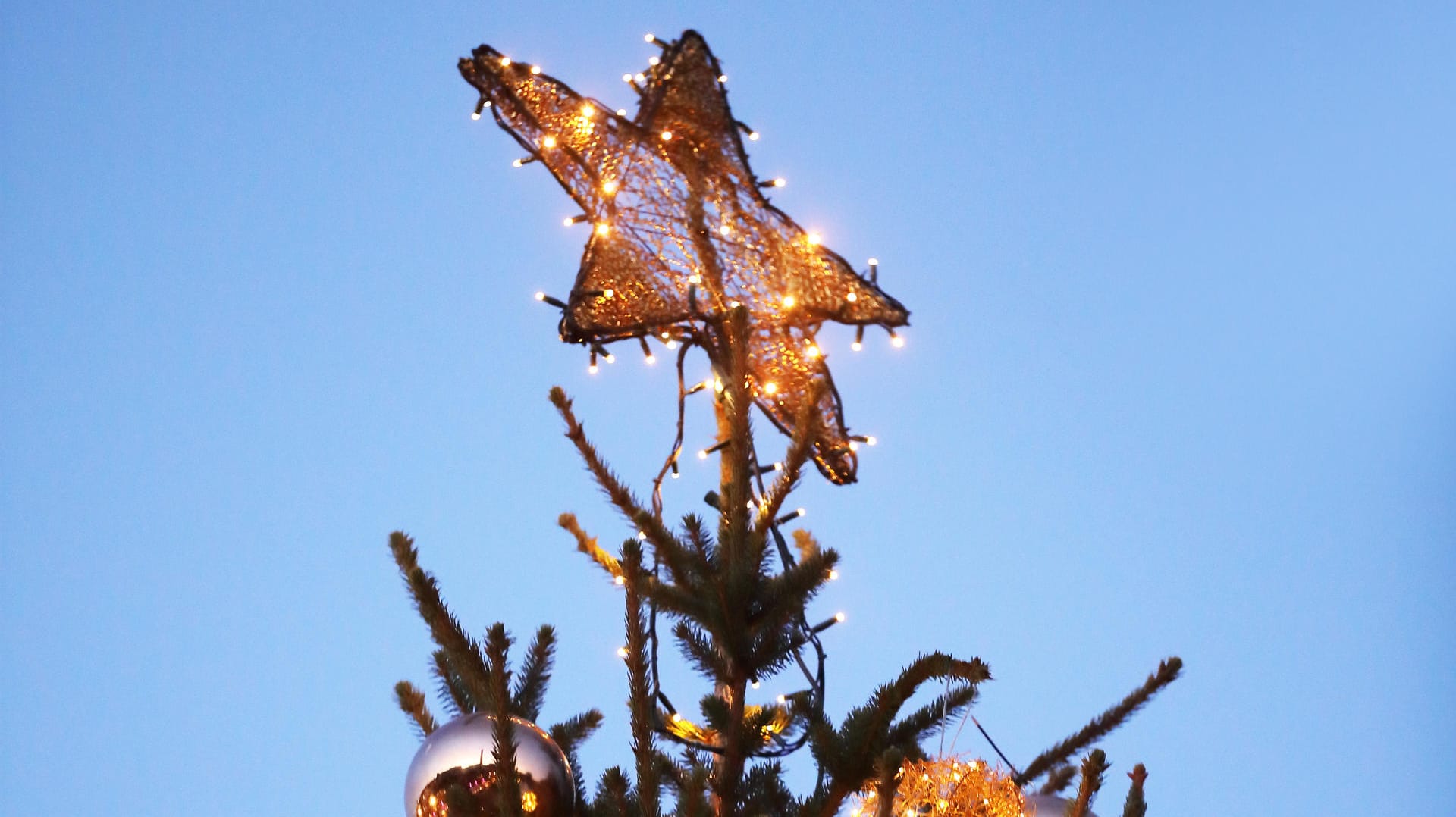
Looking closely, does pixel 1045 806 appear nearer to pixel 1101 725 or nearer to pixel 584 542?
pixel 1101 725

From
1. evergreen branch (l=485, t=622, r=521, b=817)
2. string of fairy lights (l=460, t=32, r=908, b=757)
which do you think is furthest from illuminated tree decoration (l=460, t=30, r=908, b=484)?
evergreen branch (l=485, t=622, r=521, b=817)

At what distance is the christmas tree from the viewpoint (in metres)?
1.96

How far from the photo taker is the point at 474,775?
6.47ft

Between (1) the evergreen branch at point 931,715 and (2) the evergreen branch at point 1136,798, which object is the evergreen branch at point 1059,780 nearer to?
(1) the evergreen branch at point 931,715

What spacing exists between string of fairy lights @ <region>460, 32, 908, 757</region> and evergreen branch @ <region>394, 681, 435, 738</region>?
2.01 ft

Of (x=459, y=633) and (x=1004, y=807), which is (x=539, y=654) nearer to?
(x=459, y=633)

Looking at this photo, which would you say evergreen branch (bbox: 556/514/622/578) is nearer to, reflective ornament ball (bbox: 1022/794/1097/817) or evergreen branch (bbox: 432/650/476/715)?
evergreen branch (bbox: 432/650/476/715)

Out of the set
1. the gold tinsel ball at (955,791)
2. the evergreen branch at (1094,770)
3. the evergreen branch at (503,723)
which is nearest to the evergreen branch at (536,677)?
the evergreen branch at (503,723)

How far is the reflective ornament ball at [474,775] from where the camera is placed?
1968 mm

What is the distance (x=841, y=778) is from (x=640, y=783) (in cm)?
35

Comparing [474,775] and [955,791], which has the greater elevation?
[474,775]

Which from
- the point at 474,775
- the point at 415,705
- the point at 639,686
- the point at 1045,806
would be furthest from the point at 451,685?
the point at 1045,806

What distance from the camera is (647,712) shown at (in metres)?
1.82

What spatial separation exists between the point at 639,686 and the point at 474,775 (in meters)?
0.36
